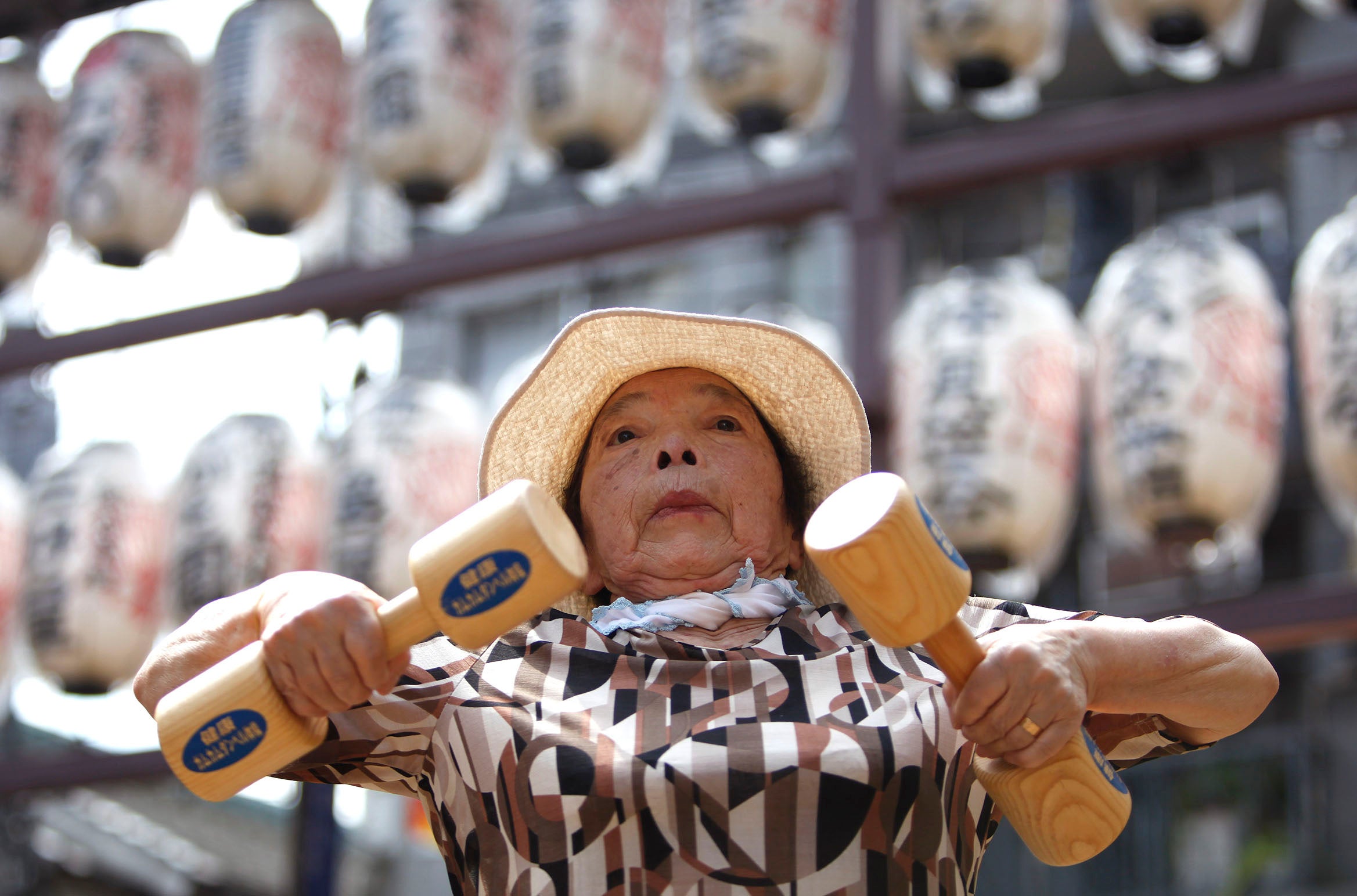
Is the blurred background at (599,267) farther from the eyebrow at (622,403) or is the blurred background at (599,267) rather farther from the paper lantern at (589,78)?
the eyebrow at (622,403)

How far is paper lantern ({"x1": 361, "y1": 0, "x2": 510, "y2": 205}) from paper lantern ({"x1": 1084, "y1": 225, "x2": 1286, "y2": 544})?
1.94 m

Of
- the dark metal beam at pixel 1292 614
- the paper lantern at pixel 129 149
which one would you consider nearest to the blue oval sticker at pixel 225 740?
the dark metal beam at pixel 1292 614

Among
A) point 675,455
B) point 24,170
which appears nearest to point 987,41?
point 675,455

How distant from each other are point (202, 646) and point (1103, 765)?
910 millimetres

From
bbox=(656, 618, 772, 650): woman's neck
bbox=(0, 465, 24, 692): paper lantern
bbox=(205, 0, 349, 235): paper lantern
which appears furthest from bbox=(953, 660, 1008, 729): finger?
bbox=(0, 465, 24, 692): paper lantern

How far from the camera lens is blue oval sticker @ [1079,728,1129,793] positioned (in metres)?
1.51

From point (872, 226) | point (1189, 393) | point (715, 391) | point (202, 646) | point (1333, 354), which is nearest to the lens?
point (202, 646)

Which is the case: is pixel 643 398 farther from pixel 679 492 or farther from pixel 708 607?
pixel 708 607

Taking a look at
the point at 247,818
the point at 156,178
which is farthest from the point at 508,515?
the point at 247,818

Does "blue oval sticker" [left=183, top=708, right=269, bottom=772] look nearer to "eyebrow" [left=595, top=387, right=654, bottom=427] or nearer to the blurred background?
"eyebrow" [left=595, top=387, right=654, bottom=427]

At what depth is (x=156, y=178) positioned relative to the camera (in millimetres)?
5223

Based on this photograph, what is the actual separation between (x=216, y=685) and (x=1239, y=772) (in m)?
8.19

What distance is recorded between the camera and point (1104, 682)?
1.54 m

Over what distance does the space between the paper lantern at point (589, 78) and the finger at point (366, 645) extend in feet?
10.9
